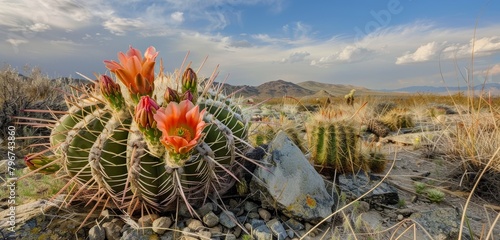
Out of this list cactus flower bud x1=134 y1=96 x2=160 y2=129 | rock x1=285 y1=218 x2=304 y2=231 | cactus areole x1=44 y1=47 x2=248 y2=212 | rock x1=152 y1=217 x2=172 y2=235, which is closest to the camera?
cactus flower bud x1=134 y1=96 x2=160 y2=129

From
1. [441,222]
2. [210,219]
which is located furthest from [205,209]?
[441,222]

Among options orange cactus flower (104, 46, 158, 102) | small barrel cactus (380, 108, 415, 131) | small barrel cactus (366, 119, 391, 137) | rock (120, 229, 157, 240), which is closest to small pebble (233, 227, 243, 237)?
rock (120, 229, 157, 240)

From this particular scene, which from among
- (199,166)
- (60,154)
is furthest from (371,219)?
(60,154)

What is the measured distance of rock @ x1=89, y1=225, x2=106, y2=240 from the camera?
108 inches

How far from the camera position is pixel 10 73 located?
35.8ft

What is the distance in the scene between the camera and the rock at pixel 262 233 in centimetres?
277

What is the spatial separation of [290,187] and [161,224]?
115 centimetres

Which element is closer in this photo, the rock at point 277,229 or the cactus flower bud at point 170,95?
the cactus flower bud at point 170,95

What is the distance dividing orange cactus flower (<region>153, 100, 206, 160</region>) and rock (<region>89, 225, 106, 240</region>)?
1070 millimetres

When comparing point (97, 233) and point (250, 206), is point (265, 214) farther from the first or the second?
point (97, 233)

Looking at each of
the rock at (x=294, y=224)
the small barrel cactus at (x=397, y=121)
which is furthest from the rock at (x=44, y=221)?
the small barrel cactus at (x=397, y=121)

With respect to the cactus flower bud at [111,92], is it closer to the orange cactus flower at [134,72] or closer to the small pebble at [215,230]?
the orange cactus flower at [134,72]

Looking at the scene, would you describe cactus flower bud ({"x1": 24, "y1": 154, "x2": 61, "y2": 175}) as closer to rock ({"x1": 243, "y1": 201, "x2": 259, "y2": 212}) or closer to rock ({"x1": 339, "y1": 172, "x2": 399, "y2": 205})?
rock ({"x1": 243, "y1": 201, "x2": 259, "y2": 212})

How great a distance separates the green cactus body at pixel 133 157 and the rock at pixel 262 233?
506 mm
